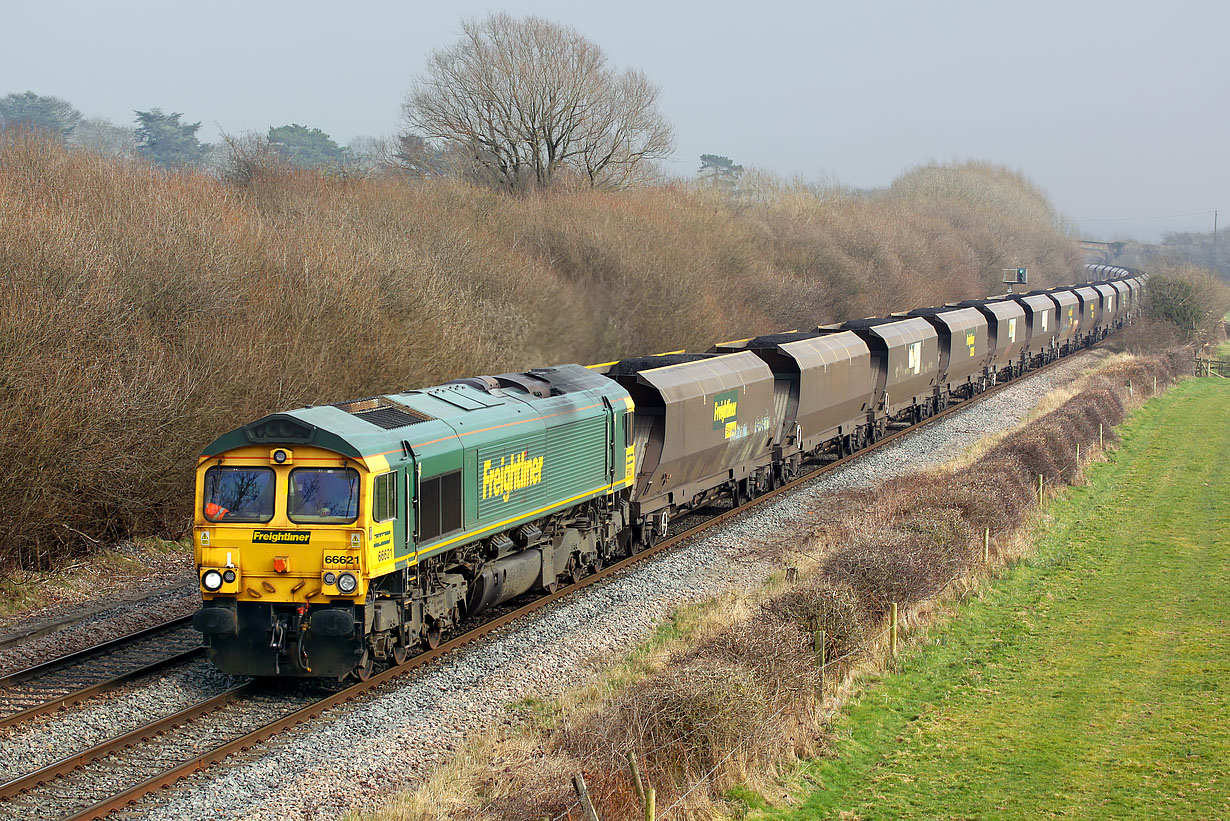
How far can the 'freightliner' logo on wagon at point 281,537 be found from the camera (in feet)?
40.7

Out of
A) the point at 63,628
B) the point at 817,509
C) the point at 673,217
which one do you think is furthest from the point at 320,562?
the point at 673,217

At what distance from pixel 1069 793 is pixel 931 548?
7.47 m

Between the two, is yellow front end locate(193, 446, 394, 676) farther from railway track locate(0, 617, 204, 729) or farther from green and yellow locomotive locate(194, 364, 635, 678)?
railway track locate(0, 617, 204, 729)

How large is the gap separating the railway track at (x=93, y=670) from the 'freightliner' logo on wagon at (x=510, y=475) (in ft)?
14.5

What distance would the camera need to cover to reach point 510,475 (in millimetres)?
15266

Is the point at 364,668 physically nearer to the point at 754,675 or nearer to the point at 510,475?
the point at 510,475

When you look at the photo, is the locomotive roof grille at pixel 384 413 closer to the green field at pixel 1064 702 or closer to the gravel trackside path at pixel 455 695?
the gravel trackside path at pixel 455 695

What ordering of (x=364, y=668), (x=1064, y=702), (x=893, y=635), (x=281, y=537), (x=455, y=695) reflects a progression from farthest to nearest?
1. (x=893, y=635)
2. (x=1064, y=702)
3. (x=364, y=668)
4. (x=455, y=695)
5. (x=281, y=537)

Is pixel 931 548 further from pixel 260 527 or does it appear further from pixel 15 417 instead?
pixel 15 417

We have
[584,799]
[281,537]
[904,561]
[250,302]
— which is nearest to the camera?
[584,799]

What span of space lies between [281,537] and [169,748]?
253 centimetres

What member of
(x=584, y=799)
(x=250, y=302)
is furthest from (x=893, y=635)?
(x=250, y=302)

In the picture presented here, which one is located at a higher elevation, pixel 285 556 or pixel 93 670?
pixel 285 556

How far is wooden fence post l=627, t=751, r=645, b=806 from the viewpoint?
924 centimetres
